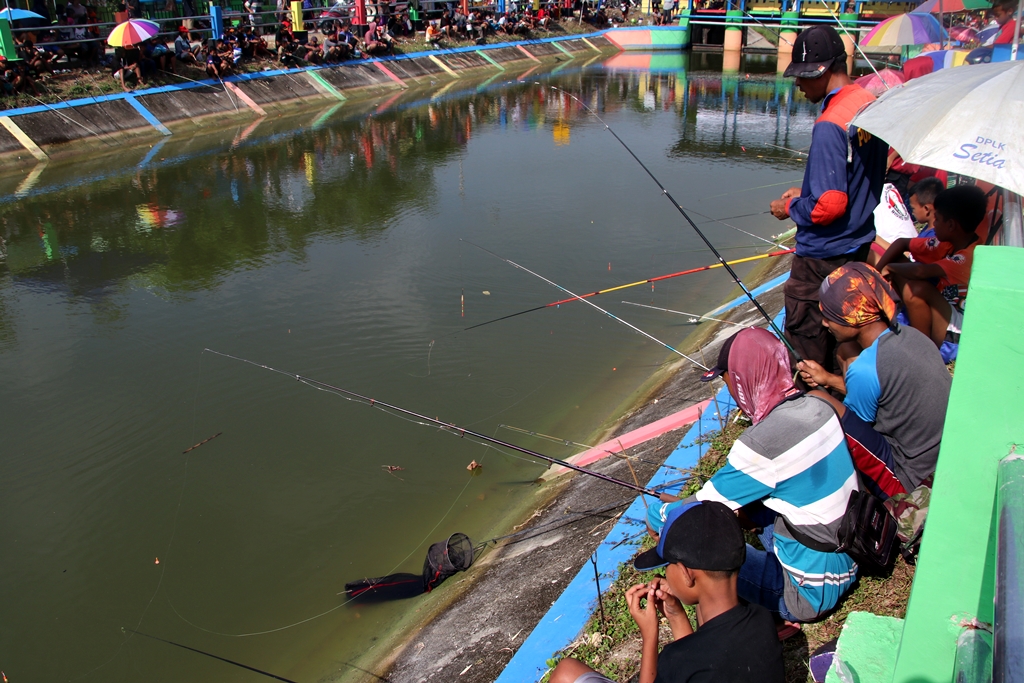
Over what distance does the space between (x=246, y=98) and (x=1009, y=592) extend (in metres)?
19.5

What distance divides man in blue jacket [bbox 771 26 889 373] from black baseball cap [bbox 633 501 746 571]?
1896 mm

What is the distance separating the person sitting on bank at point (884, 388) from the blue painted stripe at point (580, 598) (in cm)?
113

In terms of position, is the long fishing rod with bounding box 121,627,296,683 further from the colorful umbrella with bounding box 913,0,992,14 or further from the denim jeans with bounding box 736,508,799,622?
the colorful umbrella with bounding box 913,0,992,14

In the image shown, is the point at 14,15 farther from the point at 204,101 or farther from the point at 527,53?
the point at 527,53

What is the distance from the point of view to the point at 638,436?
501 centimetres

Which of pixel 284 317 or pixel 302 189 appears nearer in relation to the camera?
pixel 284 317

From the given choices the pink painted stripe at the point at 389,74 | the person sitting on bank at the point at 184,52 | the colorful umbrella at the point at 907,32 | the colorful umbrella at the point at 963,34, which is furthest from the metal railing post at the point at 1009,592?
the pink painted stripe at the point at 389,74

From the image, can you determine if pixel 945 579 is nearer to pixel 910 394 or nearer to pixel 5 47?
pixel 910 394

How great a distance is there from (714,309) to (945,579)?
6.10 m

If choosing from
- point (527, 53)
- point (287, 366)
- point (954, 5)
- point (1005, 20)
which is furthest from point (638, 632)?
point (527, 53)

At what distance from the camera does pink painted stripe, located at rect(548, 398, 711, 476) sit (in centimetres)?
489

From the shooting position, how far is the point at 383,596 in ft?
13.8

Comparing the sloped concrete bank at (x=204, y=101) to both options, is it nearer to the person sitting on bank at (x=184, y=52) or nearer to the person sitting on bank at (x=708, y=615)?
the person sitting on bank at (x=184, y=52)

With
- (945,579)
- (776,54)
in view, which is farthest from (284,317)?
(776,54)
